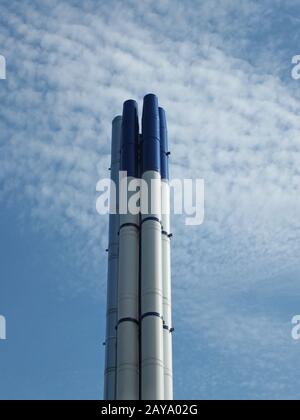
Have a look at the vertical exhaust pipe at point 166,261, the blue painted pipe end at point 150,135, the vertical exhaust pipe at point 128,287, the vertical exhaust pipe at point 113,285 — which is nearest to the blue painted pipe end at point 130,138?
the vertical exhaust pipe at point 128,287

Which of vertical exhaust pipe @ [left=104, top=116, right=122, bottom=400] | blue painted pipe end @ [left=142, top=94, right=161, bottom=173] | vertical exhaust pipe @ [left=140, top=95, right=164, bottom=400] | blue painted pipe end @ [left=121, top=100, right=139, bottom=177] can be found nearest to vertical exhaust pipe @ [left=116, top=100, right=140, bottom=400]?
blue painted pipe end @ [left=121, top=100, right=139, bottom=177]

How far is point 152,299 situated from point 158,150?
1015 centimetres

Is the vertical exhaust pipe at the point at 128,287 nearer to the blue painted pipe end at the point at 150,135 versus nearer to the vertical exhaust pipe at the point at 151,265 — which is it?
the vertical exhaust pipe at the point at 151,265

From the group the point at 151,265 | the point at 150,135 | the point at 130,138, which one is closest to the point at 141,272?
the point at 151,265

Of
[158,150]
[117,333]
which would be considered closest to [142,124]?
[158,150]

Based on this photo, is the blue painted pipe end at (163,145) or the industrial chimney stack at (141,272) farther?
the blue painted pipe end at (163,145)

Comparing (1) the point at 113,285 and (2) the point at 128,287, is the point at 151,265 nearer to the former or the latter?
(2) the point at 128,287

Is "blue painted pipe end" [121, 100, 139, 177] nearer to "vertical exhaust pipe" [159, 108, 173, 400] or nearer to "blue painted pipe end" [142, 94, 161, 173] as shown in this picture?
"blue painted pipe end" [142, 94, 161, 173]

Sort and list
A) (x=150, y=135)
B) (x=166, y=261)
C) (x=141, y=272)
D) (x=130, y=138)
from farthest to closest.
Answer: (x=130, y=138), (x=150, y=135), (x=166, y=261), (x=141, y=272)

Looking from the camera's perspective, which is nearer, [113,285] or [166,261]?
[166,261]

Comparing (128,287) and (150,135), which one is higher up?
(150,135)

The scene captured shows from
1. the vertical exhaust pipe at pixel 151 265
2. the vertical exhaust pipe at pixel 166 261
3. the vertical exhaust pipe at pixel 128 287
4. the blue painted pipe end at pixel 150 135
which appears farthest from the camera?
the blue painted pipe end at pixel 150 135

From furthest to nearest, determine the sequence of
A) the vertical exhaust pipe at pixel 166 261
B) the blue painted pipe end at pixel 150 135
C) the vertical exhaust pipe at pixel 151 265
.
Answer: the blue painted pipe end at pixel 150 135 → the vertical exhaust pipe at pixel 166 261 → the vertical exhaust pipe at pixel 151 265

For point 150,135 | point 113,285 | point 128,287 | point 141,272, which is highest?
point 150,135
